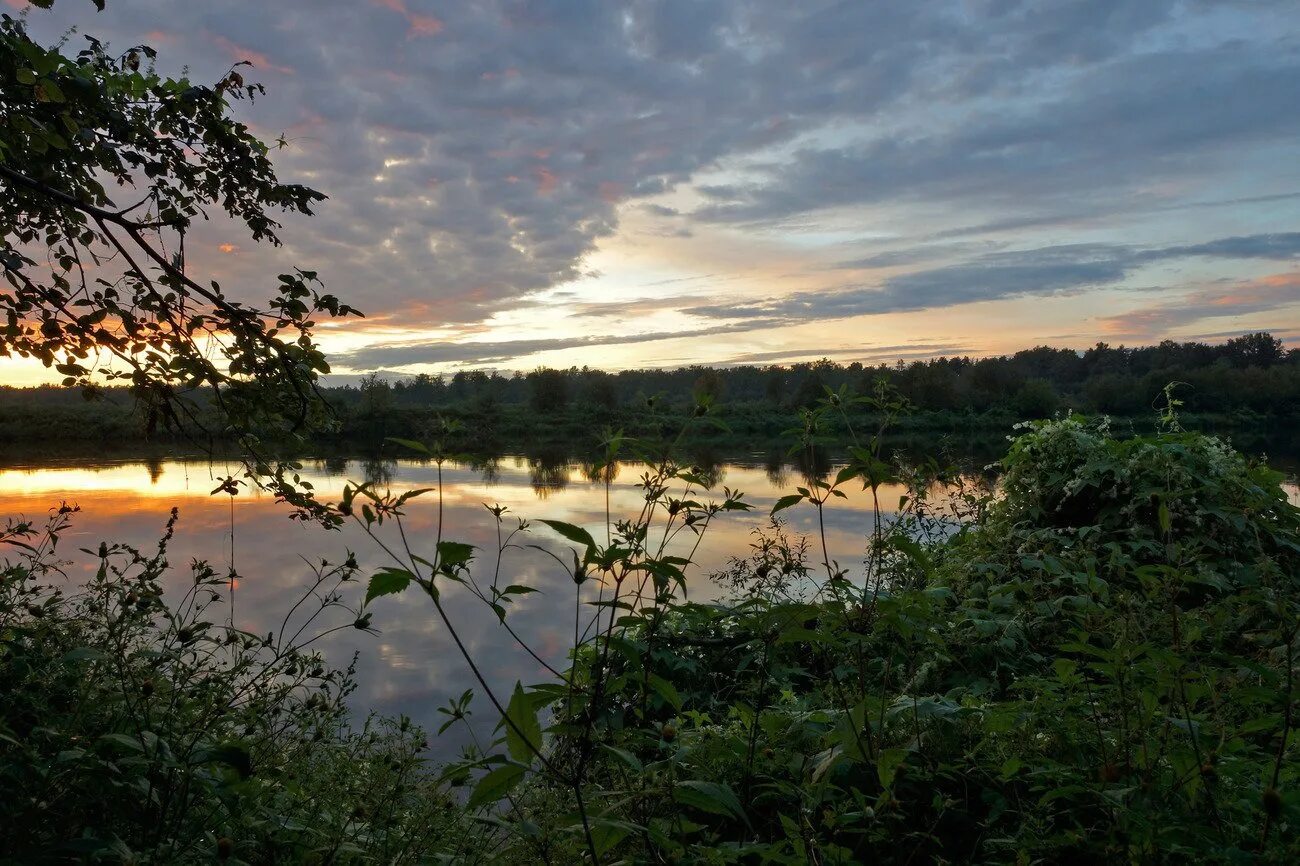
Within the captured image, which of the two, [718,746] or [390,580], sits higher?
[390,580]

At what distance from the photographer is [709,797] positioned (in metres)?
1.45

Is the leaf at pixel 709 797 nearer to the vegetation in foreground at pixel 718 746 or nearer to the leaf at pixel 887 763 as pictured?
the vegetation in foreground at pixel 718 746

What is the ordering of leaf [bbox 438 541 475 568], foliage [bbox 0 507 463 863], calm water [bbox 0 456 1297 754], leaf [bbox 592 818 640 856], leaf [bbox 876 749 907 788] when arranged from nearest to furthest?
leaf [bbox 438 541 475 568] < leaf [bbox 592 818 640 856] < leaf [bbox 876 749 907 788] < foliage [bbox 0 507 463 863] < calm water [bbox 0 456 1297 754]

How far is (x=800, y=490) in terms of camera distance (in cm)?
184

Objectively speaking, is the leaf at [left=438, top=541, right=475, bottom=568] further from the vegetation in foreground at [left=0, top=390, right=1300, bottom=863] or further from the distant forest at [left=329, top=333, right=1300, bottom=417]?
the distant forest at [left=329, top=333, right=1300, bottom=417]

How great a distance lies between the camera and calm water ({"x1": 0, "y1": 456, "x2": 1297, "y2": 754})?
696 centimetres

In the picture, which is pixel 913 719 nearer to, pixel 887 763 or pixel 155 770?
pixel 887 763

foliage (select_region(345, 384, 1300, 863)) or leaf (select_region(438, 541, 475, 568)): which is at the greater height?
leaf (select_region(438, 541, 475, 568))

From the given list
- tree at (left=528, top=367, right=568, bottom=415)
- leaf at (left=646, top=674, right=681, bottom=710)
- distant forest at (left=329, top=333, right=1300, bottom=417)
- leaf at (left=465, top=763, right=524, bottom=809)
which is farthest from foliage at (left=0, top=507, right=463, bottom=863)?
tree at (left=528, top=367, right=568, bottom=415)

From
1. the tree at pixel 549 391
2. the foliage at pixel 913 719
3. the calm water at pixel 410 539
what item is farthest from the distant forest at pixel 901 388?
the foliage at pixel 913 719

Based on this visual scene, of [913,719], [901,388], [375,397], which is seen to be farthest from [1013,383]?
[913,719]

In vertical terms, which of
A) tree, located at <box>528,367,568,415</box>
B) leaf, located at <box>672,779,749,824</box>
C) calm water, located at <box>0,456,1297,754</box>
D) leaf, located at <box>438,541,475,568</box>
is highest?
tree, located at <box>528,367,568,415</box>

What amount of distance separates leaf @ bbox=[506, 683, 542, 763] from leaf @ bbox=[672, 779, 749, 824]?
11.6 inches

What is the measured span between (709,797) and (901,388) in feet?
80.9
